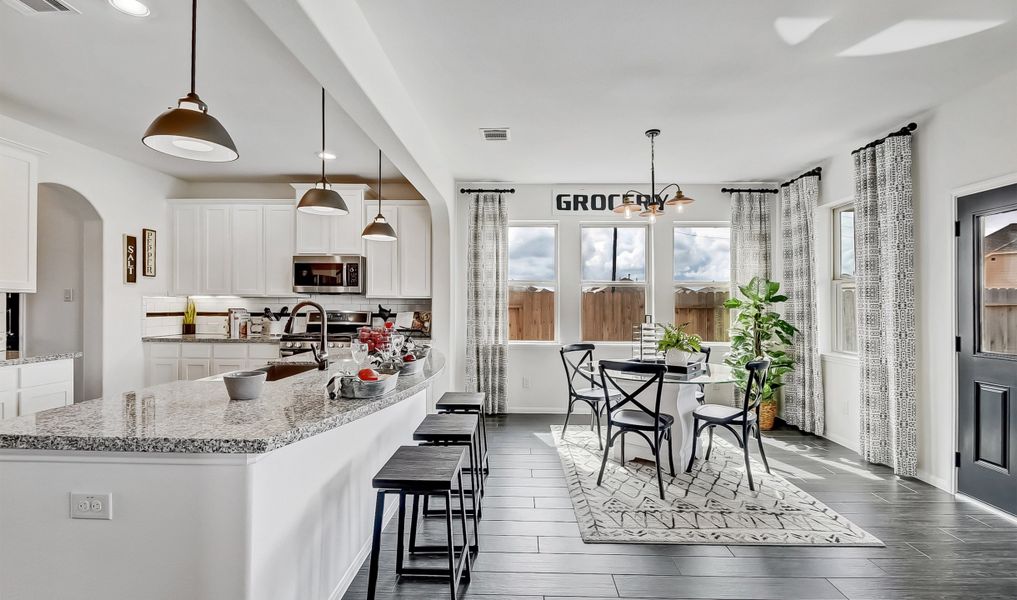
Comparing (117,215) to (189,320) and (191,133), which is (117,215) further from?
(191,133)

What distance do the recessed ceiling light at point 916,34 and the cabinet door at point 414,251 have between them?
409cm

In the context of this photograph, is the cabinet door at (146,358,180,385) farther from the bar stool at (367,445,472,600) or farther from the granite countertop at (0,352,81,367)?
the bar stool at (367,445,472,600)

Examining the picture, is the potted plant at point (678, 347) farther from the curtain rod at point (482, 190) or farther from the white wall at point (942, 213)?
the curtain rod at point (482, 190)

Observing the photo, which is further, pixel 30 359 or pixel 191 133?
pixel 30 359

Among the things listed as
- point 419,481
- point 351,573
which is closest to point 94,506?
point 419,481

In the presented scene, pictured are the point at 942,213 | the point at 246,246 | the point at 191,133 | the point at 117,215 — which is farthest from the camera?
the point at 246,246

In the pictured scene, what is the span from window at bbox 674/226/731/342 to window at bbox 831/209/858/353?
3.81ft

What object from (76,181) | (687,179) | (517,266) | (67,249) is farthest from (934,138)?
(67,249)

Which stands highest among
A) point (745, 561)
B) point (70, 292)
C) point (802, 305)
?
point (70, 292)

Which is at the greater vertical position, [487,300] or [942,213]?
[942,213]

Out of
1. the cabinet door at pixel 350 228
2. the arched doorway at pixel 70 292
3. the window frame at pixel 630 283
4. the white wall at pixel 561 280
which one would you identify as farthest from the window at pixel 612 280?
the arched doorway at pixel 70 292

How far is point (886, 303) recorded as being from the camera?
155 inches

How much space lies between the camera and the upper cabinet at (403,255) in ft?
18.4

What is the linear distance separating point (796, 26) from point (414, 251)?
162 inches
